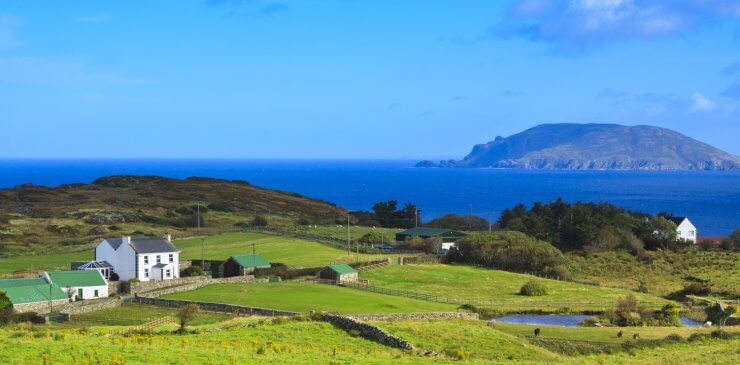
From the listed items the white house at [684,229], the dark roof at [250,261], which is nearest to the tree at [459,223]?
the white house at [684,229]

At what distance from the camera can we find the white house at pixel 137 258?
64062 mm

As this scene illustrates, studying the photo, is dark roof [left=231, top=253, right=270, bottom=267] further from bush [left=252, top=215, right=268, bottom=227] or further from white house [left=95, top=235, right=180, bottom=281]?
bush [left=252, top=215, right=268, bottom=227]

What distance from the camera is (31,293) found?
52.2 metres

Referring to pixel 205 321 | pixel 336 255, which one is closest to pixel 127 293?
pixel 205 321

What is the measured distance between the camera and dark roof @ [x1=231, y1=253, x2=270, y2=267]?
68.6m

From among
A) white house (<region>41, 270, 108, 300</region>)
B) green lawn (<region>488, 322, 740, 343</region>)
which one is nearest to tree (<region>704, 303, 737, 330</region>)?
green lawn (<region>488, 322, 740, 343</region>)

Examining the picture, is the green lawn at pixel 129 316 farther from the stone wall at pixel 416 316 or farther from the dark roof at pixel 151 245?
the dark roof at pixel 151 245

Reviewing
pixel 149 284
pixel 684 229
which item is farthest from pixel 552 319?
pixel 684 229

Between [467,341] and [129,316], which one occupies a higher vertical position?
[467,341]

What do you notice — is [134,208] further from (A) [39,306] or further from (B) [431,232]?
(A) [39,306]

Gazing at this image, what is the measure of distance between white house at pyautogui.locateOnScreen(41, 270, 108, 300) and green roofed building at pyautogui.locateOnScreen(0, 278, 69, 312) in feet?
3.56

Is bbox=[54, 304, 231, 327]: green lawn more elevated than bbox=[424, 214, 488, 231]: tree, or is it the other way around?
bbox=[424, 214, 488, 231]: tree

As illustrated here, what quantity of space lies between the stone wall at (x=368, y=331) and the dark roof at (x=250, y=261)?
95.4 ft

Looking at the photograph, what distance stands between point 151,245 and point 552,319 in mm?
32284
